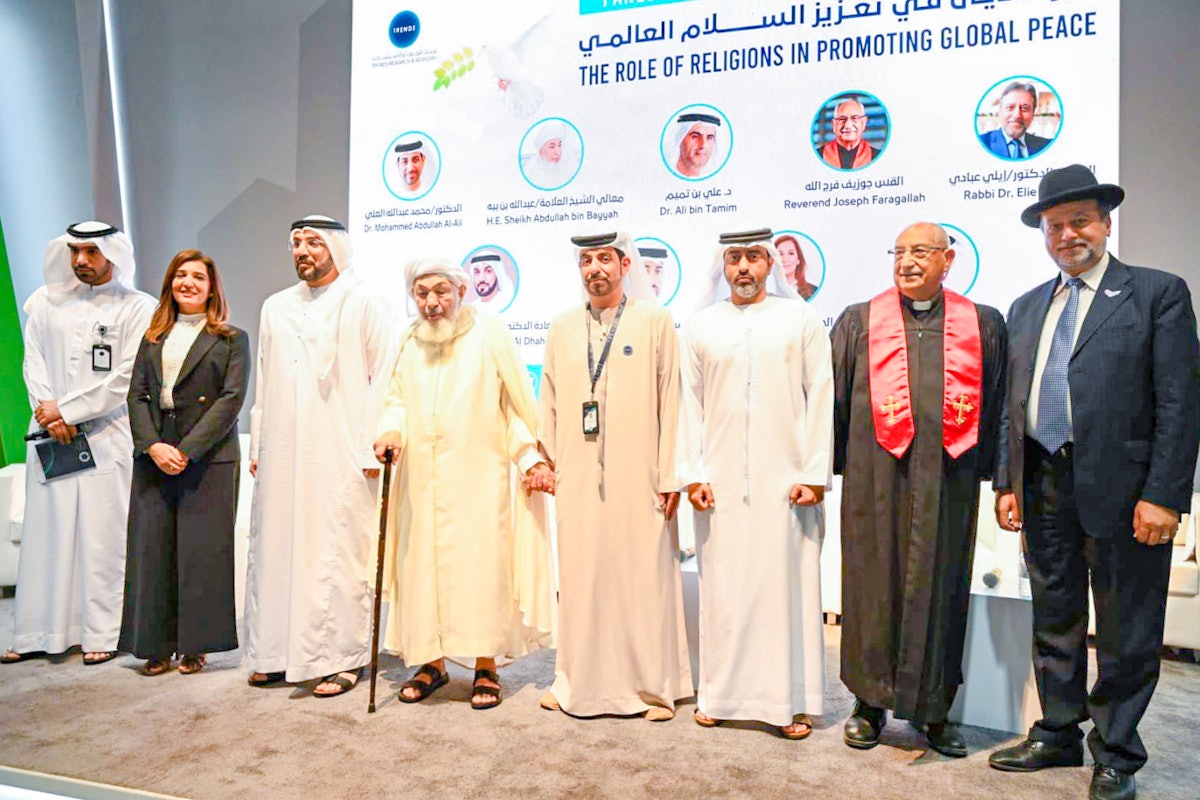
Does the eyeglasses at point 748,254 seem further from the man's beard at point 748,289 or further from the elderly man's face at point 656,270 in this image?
the elderly man's face at point 656,270

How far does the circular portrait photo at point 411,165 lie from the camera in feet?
17.5

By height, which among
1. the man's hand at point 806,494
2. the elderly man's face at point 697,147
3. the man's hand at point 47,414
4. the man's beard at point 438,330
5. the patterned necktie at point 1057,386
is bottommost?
the man's hand at point 806,494

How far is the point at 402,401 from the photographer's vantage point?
3.69 m

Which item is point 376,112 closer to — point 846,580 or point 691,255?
point 691,255

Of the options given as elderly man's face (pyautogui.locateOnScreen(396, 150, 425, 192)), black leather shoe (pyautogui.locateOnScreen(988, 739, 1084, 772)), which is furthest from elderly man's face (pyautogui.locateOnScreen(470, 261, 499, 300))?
black leather shoe (pyautogui.locateOnScreen(988, 739, 1084, 772))

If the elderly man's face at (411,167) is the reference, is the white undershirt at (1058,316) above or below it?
below

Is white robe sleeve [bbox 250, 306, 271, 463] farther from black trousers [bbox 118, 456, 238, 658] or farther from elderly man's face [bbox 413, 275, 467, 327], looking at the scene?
elderly man's face [bbox 413, 275, 467, 327]

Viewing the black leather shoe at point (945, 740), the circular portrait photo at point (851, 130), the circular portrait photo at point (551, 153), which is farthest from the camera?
the circular portrait photo at point (551, 153)

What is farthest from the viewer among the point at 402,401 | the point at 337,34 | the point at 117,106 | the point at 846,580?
the point at 117,106

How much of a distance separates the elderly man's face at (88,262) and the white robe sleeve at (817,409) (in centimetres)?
333

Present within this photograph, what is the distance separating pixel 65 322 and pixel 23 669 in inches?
63.5

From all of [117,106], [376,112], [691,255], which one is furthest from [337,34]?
[691,255]

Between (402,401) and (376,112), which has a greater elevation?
(376,112)

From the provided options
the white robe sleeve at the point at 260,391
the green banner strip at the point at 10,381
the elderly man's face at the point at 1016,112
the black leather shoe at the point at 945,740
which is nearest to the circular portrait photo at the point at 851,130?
the elderly man's face at the point at 1016,112
